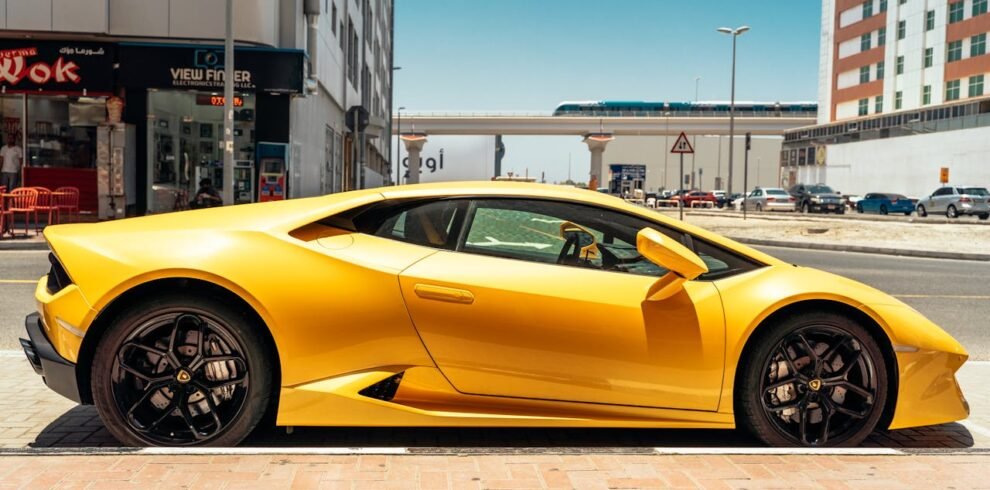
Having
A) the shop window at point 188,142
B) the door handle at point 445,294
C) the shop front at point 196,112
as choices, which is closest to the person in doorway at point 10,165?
the shop front at point 196,112

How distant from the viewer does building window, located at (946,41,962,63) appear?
60406 mm

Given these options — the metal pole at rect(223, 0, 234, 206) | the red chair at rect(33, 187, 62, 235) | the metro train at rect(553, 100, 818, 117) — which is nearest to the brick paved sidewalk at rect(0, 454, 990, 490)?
the metal pole at rect(223, 0, 234, 206)

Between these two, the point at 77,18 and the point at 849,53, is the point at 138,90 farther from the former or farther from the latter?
the point at 849,53

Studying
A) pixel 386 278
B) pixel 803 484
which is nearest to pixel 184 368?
pixel 386 278

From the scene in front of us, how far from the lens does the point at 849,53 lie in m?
76.1

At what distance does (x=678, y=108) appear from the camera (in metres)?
86.0

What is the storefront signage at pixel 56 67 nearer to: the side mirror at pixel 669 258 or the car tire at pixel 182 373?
the car tire at pixel 182 373

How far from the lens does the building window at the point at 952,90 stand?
60.8 m

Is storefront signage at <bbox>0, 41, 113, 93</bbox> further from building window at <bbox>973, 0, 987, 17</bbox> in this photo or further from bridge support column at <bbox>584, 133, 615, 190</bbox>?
bridge support column at <bbox>584, 133, 615, 190</bbox>

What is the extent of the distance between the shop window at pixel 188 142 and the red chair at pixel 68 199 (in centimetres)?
192

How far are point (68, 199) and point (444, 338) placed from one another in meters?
19.2

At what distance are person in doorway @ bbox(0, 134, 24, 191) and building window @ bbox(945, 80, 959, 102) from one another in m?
59.0

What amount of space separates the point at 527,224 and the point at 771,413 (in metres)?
1.41

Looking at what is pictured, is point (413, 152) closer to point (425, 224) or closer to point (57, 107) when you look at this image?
point (57, 107)
